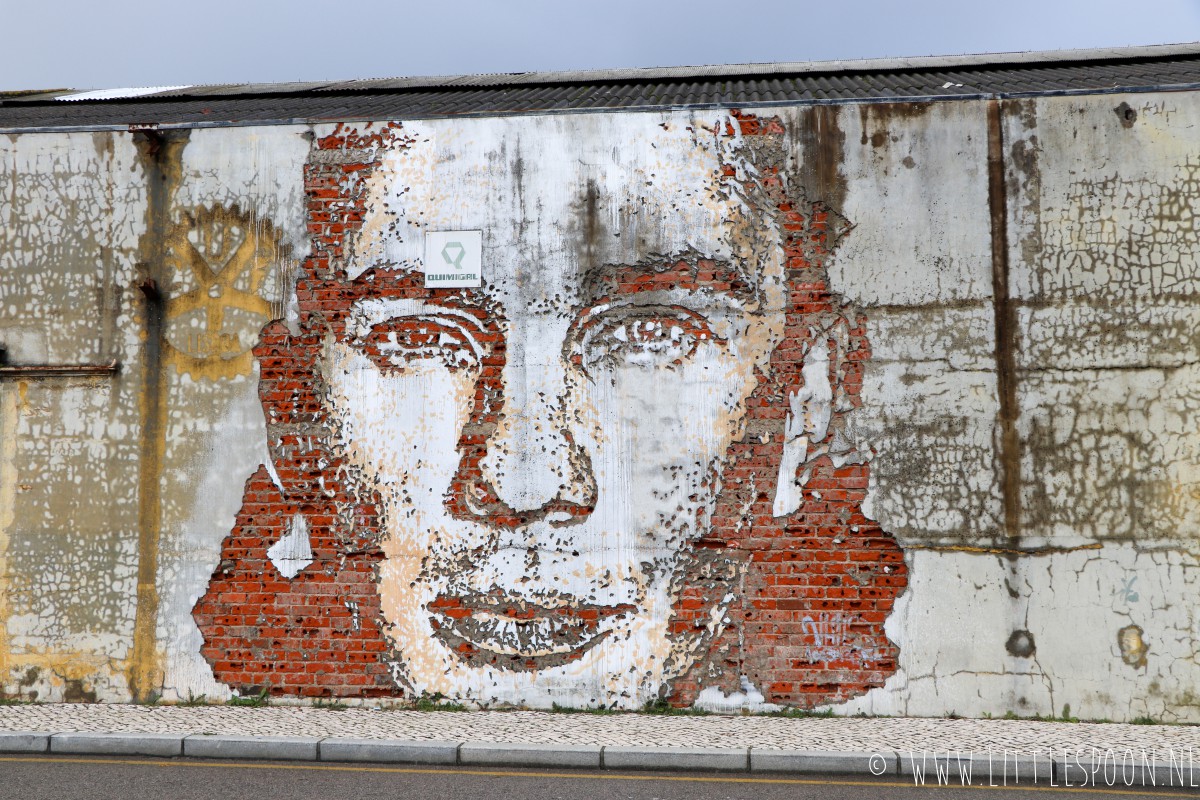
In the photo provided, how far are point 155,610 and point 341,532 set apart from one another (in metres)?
1.56

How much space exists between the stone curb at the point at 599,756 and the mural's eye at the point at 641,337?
2816 mm

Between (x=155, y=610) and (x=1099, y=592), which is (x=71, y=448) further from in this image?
(x=1099, y=592)

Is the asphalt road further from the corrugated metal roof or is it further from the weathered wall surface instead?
the corrugated metal roof

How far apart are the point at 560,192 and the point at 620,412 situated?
1.76 m

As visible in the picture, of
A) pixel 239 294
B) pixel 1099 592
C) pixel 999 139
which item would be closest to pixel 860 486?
pixel 1099 592

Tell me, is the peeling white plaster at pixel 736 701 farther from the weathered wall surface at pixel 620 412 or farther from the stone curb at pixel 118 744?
the stone curb at pixel 118 744

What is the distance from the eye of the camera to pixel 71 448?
25.9ft

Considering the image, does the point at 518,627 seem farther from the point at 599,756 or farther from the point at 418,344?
the point at 418,344

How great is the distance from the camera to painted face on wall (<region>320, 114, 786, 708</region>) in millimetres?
7484

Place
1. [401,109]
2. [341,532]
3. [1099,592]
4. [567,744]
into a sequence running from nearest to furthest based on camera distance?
[567,744]
[1099,592]
[341,532]
[401,109]

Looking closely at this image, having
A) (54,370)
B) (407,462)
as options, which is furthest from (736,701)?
(54,370)

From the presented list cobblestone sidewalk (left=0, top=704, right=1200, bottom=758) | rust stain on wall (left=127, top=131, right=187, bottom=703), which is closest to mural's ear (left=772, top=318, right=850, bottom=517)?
cobblestone sidewalk (left=0, top=704, right=1200, bottom=758)

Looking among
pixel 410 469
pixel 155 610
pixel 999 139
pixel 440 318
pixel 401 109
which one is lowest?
pixel 155 610

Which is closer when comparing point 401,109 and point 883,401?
point 883,401
